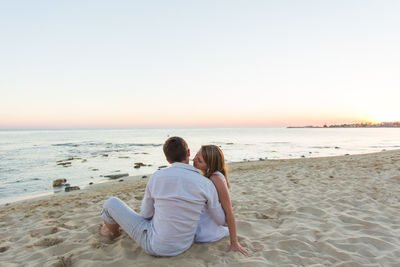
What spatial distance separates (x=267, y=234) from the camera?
385 cm

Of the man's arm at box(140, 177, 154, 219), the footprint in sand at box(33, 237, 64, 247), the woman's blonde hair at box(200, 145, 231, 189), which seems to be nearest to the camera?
the man's arm at box(140, 177, 154, 219)

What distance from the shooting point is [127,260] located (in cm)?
308

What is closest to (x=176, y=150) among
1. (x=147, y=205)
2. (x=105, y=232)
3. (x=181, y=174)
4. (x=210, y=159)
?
(x=181, y=174)

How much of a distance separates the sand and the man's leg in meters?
0.24

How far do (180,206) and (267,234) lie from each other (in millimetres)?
1800

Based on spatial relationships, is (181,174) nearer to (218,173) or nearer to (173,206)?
(173,206)

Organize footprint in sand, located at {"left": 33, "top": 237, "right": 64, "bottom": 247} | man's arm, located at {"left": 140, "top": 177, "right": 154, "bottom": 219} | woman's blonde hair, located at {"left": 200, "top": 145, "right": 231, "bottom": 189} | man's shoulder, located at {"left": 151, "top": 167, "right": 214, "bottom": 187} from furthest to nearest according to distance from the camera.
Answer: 1. footprint in sand, located at {"left": 33, "top": 237, "right": 64, "bottom": 247}
2. woman's blonde hair, located at {"left": 200, "top": 145, "right": 231, "bottom": 189}
3. man's arm, located at {"left": 140, "top": 177, "right": 154, "bottom": 219}
4. man's shoulder, located at {"left": 151, "top": 167, "right": 214, "bottom": 187}

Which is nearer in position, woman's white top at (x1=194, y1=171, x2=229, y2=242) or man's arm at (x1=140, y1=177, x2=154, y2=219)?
man's arm at (x1=140, y1=177, x2=154, y2=219)

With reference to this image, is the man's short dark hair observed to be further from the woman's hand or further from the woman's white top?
the woman's hand

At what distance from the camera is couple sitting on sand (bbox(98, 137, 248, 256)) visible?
277cm

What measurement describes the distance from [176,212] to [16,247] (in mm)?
2824

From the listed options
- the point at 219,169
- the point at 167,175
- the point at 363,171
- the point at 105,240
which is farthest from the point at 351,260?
the point at 363,171

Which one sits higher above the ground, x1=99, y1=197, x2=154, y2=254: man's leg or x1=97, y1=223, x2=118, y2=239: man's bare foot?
x1=99, y1=197, x2=154, y2=254: man's leg

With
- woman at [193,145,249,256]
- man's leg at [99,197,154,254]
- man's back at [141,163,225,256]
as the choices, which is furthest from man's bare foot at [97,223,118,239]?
woman at [193,145,249,256]
